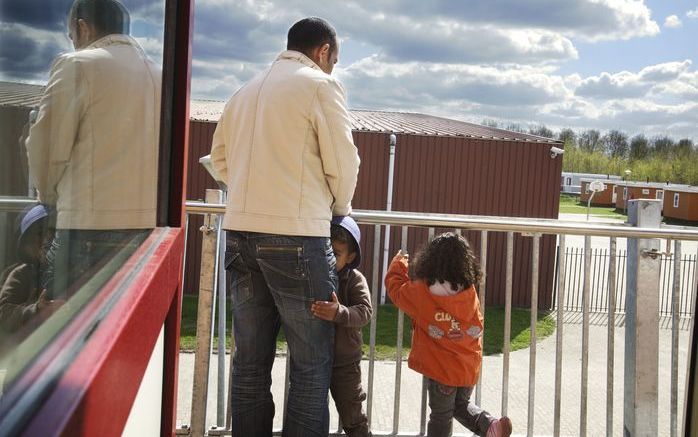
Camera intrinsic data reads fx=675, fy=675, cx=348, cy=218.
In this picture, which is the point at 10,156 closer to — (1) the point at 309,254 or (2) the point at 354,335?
(1) the point at 309,254

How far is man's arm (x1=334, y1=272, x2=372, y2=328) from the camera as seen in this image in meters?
2.73

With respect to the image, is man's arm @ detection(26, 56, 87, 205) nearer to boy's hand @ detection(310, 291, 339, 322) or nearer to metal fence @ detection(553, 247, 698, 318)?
boy's hand @ detection(310, 291, 339, 322)

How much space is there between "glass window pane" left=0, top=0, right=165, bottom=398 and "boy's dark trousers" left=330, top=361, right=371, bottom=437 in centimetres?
188

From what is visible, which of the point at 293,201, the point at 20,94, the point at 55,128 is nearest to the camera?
the point at 20,94

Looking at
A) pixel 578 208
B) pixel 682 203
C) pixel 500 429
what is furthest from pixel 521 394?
pixel 578 208

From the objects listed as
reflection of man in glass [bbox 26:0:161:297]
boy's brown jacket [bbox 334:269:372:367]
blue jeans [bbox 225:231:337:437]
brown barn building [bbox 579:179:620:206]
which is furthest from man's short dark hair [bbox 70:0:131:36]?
brown barn building [bbox 579:179:620:206]

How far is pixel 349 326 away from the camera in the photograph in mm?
2848

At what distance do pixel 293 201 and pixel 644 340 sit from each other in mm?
2348

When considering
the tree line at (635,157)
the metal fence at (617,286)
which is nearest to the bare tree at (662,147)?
the tree line at (635,157)

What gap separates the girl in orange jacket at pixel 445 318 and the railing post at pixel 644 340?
875mm

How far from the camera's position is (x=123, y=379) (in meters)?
0.99

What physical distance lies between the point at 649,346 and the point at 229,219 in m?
2.52

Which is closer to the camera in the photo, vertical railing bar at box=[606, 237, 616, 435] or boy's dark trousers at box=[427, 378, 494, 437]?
boy's dark trousers at box=[427, 378, 494, 437]

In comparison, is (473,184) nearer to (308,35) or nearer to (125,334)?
(308,35)
